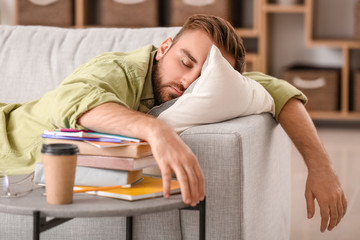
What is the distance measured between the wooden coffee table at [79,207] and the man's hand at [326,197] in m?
0.55

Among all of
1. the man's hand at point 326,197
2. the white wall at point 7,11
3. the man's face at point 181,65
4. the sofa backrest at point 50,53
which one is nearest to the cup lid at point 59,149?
the man's face at point 181,65

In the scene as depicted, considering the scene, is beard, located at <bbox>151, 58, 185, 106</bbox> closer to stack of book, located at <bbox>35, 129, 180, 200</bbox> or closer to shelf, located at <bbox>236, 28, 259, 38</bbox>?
stack of book, located at <bbox>35, 129, 180, 200</bbox>

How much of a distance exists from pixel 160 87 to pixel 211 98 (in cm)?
27

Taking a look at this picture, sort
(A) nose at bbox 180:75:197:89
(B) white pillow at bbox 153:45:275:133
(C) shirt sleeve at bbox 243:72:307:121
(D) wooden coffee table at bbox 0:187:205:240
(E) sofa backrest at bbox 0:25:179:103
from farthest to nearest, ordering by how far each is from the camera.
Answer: (E) sofa backrest at bbox 0:25:179:103, (C) shirt sleeve at bbox 243:72:307:121, (A) nose at bbox 180:75:197:89, (B) white pillow at bbox 153:45:275:133, (D) wooden coffee table at bbox 0:187:205:240

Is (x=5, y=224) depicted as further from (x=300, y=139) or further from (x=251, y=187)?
(x=300, y=139)

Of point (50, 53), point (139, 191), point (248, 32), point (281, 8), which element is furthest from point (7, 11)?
point (139, 191)

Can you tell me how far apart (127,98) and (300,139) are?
19.5 inches

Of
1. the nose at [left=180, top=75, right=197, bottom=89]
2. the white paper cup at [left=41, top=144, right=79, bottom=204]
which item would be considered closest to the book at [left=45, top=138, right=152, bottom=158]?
the white paper cup at [left=41, top=144, right=79, bottom=204]

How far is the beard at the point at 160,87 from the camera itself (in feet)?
5.92

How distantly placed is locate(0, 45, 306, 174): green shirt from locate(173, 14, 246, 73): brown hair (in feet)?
0.45

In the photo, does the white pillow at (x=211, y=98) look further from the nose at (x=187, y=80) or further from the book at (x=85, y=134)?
the book at (x=85, y=134)

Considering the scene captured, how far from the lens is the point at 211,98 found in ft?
5.27

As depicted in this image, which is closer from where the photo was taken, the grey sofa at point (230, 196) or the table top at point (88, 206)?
the table top at point (88, 206)

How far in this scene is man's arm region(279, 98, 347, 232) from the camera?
169 cm
